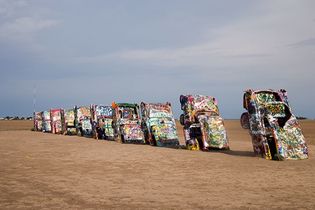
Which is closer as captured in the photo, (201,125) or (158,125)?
(201,125)

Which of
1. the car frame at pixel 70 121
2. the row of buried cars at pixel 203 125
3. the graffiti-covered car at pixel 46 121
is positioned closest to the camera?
the row of buried cars at pixel 203 125

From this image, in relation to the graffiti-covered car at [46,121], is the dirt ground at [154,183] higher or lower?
lower

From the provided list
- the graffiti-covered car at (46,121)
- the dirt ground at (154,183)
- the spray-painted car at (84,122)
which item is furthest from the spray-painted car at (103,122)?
the dirt ground at (154,183)

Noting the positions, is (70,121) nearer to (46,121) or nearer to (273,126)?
(46,121)

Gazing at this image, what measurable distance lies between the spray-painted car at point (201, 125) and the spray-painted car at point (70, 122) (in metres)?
12.8

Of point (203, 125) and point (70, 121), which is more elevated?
point (70, 121)

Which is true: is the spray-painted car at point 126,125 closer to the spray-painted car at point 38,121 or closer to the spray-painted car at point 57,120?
the spray-painted car at point 57,120

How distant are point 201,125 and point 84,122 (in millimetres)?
11632

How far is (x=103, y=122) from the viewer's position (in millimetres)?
21875

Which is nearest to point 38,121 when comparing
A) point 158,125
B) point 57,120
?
point 57,120

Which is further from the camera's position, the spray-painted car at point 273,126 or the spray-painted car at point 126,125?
the spray-painted car at point 126,125

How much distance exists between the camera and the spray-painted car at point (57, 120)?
27.9m

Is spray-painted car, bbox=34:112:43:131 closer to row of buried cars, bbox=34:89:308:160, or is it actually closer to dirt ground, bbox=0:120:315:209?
row of buried cars, bbox=34:89:308:160

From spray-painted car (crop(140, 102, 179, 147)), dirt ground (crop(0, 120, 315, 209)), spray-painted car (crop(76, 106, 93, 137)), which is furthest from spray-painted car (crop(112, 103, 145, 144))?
dirt ground (crop(0, 120, 315, 209))
